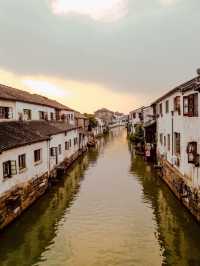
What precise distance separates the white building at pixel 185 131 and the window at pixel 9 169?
31.2 feet

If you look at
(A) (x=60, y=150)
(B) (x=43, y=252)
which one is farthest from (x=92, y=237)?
(A) (x=60, y=150)

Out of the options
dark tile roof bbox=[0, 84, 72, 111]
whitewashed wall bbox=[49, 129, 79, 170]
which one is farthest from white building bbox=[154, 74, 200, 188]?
dark tile roof bbox=[0, 84, 72, 111]

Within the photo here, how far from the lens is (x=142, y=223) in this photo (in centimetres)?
1669

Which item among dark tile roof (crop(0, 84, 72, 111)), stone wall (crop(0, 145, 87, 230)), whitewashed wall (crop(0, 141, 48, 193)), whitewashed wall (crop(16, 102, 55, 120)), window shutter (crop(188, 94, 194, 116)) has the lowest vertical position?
stone wall (crop(0, 145, 87, 230))

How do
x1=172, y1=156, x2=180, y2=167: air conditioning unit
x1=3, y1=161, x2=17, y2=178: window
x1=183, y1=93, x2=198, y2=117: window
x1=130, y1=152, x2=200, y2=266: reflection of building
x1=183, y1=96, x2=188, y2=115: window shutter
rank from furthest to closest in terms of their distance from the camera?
x1=172, y1=156, x2=180, y2=167: air conditioning unit < x1=183, y1=96, x2=188, y2=115: window shutter < x1=3, y1=161, x2=17, y2=178: window < x1=183, y1=93, x2=198, y2=117: window < x1=130, y1=152, x2=200, y2=266: reflection of building

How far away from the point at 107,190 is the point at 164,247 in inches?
426

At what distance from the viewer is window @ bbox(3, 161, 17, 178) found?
16938 millimetres

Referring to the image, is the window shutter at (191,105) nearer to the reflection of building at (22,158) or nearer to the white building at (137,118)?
the reflection of building at (22,158)

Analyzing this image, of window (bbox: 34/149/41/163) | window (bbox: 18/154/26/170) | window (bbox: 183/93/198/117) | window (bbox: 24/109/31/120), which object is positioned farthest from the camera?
window (bbox: 24/109/31/120)

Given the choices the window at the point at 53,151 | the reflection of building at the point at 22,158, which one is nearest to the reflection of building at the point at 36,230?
the reflection of building at the point at 22,158

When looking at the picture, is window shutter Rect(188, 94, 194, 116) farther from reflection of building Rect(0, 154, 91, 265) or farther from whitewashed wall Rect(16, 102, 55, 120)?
whitewashed wall Rect(16, 102, 55, 120)

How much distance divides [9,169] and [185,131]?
1048 cm

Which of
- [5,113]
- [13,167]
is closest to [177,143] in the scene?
[13,167]

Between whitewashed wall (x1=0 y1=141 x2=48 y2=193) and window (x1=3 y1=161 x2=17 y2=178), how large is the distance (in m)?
0.22
